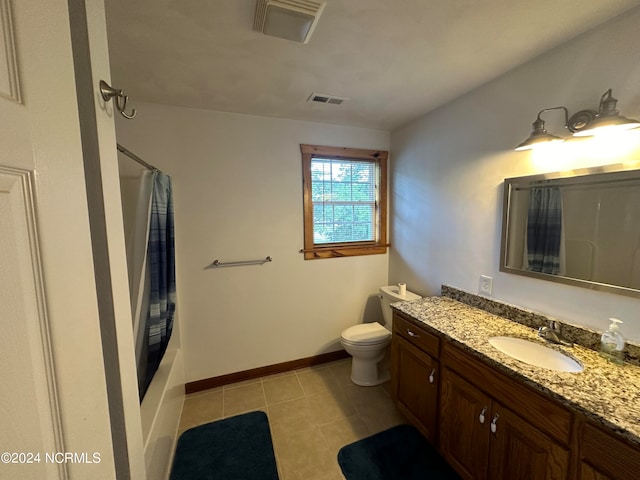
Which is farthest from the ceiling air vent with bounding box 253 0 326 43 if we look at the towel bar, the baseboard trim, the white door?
the baseboard trim

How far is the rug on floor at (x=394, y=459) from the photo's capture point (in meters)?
1.52

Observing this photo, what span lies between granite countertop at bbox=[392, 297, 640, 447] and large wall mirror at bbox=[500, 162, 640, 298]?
1.08 ft

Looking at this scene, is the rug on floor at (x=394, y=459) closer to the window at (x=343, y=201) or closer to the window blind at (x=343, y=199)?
the window at (x=343, y=201)

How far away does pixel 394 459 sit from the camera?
63.3 inches

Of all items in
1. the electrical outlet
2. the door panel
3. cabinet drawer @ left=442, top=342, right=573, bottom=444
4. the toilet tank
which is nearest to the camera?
the door panel

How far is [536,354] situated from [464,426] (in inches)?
20.8

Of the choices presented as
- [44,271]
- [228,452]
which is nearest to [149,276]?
[228,452]

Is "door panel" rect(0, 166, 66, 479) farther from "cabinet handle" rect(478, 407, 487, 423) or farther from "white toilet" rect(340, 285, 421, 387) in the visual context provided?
"white toilet" rect(340, 285, 421, 387)

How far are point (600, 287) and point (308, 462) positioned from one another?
184cm

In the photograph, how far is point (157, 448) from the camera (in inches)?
55.2

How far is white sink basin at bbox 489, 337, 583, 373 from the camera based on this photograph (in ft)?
4.13

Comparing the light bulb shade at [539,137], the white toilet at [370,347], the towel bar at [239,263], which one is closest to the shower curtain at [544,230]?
the light bulb shade at [539,137]

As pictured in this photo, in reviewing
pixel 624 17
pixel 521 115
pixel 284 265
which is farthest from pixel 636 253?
pixel 284 265

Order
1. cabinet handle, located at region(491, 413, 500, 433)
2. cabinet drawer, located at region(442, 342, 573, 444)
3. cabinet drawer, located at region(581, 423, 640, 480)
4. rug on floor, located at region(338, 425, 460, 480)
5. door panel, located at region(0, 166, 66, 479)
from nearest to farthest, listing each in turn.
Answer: door panel, located at region(0, 166, 66, 479)
cabinet drawer, located at region(581, 423, 640, 480)
cabinet drawer, located at region(442, 342, 573, 444)
cabinet handle, located at region(491, 413, 500, 433)
rug on floor, located at region(338, 425, 460, 480)
